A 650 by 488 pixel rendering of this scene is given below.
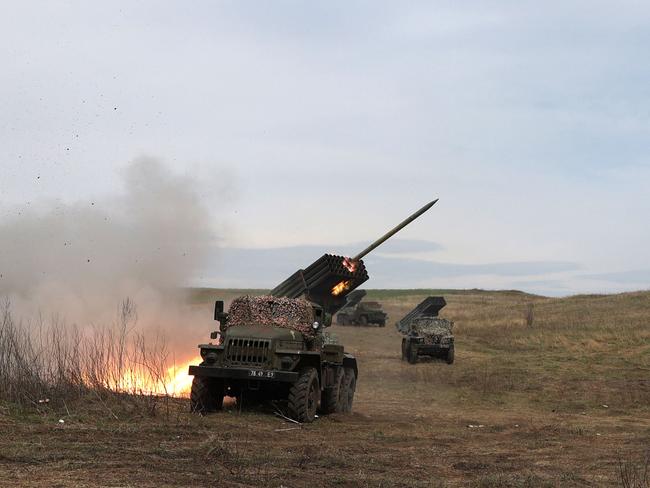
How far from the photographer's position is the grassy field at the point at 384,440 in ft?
34.0

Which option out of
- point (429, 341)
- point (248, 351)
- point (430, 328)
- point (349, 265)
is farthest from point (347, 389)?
point (430, 328)

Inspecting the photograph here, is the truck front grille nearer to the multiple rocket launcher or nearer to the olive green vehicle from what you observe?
the olive green vehicle

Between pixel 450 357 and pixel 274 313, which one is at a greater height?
pixel 274 313

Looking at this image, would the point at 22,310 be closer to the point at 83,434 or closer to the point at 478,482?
the point at 83,434

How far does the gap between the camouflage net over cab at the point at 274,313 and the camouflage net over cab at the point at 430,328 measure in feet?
51.1

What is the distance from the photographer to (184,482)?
379 inches

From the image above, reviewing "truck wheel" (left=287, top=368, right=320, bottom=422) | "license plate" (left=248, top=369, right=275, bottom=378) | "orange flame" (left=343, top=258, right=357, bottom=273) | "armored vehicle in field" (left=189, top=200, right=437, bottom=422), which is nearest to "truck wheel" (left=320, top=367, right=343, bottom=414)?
"armored vehicle in field" (left=189, top=200, right=437, bottom=422)

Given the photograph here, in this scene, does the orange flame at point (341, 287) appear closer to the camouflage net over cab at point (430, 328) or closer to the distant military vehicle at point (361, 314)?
the camouflage net over cab at point (430, 328)

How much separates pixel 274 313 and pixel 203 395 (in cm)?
246

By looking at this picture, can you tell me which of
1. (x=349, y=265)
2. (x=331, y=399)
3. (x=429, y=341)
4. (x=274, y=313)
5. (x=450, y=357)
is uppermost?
(x=349, y=265)

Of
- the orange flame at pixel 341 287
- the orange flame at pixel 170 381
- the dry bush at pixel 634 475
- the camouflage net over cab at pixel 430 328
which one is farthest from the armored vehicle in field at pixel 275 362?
the camouflage net over cab at pixel 430 328

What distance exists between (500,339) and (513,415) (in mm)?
25892

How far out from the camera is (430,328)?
33.9m

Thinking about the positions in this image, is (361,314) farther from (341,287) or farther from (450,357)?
(341,287)
